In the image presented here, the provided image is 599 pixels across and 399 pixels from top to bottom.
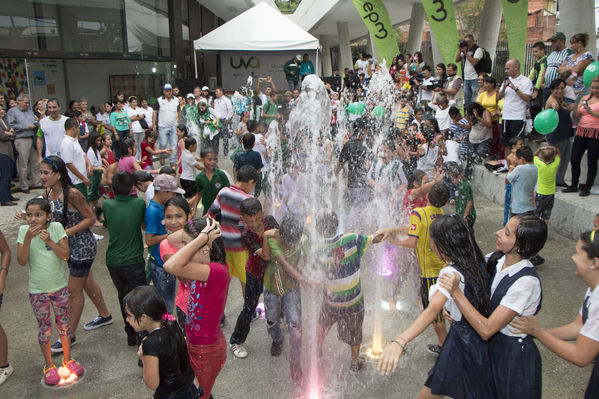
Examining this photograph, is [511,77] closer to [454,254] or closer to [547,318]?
[547,318]

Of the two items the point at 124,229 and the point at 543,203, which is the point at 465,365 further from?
the point at 543,203

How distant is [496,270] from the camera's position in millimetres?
2729

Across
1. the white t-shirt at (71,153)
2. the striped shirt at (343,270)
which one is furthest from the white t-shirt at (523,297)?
the white t-shirt at (71,153)

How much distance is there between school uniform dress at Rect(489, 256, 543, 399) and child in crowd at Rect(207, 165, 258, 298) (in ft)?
7.74

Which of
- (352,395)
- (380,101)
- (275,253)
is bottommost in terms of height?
(352,395)

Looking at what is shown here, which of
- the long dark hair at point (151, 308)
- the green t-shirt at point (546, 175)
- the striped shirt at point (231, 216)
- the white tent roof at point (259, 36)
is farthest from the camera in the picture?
the white tent roof at point (259, 36)

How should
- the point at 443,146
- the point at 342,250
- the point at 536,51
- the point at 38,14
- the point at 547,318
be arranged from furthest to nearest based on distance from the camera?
the point at 38,14, the point at 536,51, the point at 443,146, the point at 547,318, the point at 342,250

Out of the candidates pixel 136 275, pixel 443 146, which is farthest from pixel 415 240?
pixel 443 146

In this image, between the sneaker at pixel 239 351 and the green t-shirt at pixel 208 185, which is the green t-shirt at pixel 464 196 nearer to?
the green t-shirt at pixel 208 185

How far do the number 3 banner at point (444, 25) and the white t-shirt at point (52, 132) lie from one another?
31.1 feet

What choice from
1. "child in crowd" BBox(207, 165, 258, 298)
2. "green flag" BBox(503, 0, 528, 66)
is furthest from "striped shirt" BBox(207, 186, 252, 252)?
"green flag" BBox(503, 0, 528, 66)

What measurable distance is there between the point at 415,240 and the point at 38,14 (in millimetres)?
14228

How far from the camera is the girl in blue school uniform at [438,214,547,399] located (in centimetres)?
241

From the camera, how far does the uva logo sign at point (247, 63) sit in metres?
22.6
